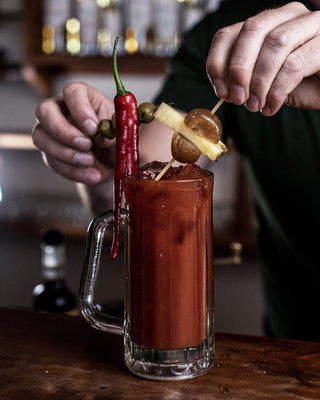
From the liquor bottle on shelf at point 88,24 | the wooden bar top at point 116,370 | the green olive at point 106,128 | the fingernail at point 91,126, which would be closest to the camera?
the wooden bar top at point 116,370

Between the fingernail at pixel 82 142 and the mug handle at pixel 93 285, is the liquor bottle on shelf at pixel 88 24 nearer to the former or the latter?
the fingernail at pixel 82 142

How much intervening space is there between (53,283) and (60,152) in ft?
1.76

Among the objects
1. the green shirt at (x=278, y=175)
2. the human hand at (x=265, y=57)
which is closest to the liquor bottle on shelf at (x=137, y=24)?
the green shirt at (x=278, y=175)

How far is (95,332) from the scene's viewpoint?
0.95 m

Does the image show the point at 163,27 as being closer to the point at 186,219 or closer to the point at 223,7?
the point at 223,7

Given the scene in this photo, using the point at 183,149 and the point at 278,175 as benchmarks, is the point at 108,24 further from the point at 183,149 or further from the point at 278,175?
the point at 183,149

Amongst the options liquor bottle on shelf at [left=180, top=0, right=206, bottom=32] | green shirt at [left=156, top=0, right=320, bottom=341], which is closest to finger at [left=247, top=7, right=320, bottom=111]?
green shirt at [left=156, top=0, right=320, bottom=341]

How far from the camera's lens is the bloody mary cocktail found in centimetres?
76

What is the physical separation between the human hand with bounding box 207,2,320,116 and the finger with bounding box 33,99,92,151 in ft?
1.24

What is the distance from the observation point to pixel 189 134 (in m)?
0.74

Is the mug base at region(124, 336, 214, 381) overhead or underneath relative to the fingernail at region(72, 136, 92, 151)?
underneath

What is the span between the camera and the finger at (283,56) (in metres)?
0.81

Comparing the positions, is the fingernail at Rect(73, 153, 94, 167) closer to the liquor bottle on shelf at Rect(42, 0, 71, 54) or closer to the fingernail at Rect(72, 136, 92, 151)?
the fingernail at Rect(72, 136, 92, 151)

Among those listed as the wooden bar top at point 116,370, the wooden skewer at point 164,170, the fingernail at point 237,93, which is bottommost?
the wooden bar top at point 116,370
